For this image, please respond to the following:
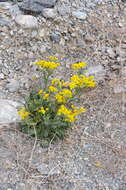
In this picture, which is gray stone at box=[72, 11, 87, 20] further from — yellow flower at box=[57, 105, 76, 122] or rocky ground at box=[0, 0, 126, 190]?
Answer: yellow flower at box=[57, 105, 76, 122]

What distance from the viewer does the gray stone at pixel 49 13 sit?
4.79 metres

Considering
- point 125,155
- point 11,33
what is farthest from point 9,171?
point 11,33

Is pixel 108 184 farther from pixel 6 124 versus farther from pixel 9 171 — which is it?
pixel 6 124

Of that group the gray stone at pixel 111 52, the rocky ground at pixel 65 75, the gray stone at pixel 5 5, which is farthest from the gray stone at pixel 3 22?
the gray stone at pixel 111 52

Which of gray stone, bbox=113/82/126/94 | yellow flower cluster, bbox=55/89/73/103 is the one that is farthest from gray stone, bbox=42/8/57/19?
yellow flower cluster, bbox=55/89/73/103

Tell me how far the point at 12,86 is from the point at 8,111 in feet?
1.69

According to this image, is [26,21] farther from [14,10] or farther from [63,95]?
[63,95]

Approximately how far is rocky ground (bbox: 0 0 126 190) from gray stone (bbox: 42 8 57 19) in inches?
0.6

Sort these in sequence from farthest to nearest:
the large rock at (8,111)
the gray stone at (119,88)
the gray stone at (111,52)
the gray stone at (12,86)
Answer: the gray stone at (111,52)
the gray stone at (119,88)
the gray stone at (12,86)
the large rock at (8,111)

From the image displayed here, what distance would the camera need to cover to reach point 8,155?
123 inches

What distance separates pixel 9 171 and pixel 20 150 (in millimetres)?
279

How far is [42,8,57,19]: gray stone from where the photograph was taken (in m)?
4.79

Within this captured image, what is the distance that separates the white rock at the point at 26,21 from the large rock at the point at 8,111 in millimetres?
1455

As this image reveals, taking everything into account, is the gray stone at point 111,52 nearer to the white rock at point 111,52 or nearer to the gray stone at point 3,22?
the white rock at point 111,52
